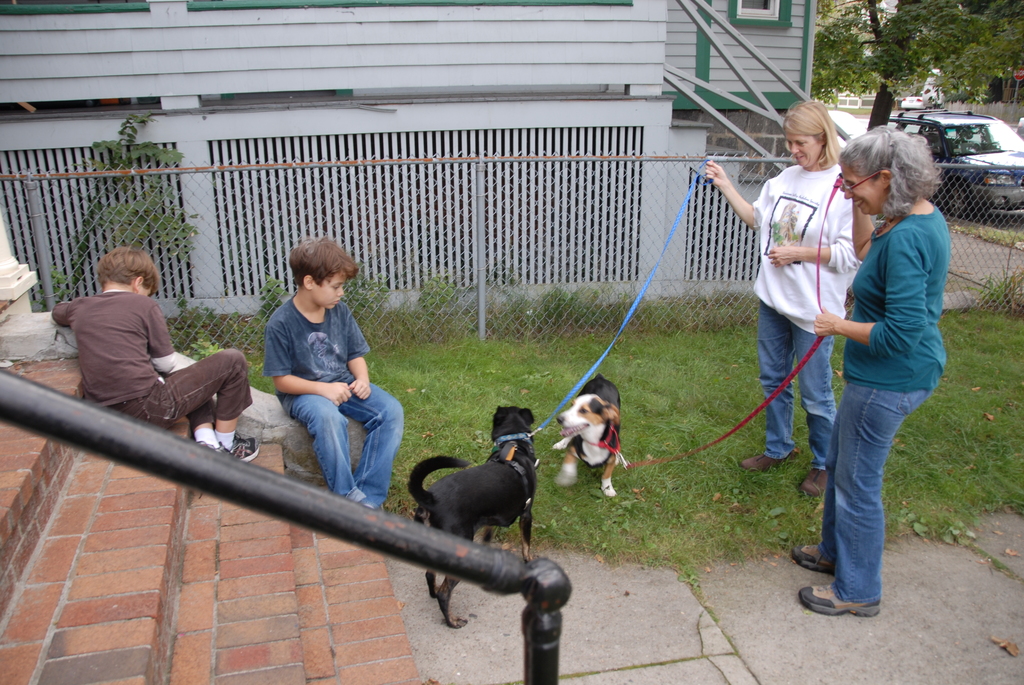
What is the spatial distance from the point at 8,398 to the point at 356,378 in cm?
293

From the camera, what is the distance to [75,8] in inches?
259

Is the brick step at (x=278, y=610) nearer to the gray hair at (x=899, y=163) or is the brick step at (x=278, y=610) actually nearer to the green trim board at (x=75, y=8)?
the gray hair at (x=899, y=163)

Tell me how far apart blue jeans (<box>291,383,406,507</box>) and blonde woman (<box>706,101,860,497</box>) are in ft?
6.51

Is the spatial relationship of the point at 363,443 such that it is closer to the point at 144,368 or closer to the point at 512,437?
the point at 512,437

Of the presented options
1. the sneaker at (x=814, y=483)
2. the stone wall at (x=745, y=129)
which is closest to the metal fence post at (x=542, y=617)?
the sneaker at (x=814, y=483)

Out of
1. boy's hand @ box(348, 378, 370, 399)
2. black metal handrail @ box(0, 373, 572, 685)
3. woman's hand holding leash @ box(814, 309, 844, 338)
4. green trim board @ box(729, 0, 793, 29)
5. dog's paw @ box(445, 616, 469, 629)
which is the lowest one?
dog's paw @ box(445, 616, 469, 629)

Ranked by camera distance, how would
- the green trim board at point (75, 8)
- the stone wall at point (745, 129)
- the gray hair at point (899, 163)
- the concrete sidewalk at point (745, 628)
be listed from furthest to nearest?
the stone wall at point (745, 129)
the green trim board at point (75, 8)
the concrete sidewalk at point (745, 628)
the gray hair at point (899, 163)

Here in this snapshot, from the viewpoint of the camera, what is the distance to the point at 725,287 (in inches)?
280

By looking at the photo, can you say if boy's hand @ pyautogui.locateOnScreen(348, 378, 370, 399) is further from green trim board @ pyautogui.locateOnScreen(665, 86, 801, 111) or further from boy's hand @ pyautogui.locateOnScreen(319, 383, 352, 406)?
green trim board @ pyautogui.locateOnScreen(665, 86, 801, 111)

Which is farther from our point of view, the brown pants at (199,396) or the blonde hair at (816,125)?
the blonde hair at (816,125)

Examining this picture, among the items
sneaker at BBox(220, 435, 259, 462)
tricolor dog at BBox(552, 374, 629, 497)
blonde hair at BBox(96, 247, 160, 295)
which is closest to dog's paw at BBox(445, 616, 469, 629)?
tricolor dog at BBox(552, 374, 629, 497)

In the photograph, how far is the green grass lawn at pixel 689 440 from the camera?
374 centimetres

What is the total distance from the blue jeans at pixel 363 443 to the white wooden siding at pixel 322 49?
4.47 meters

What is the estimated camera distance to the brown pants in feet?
11.0
